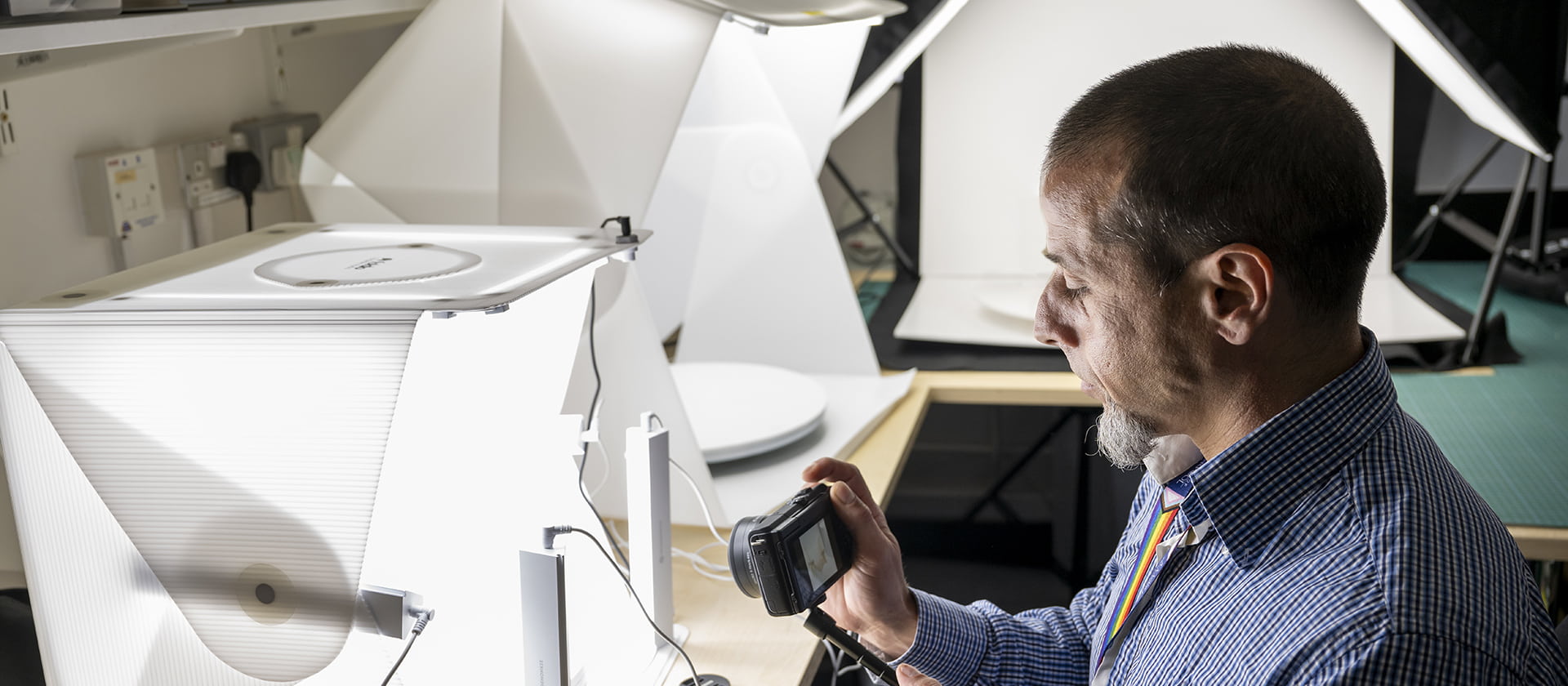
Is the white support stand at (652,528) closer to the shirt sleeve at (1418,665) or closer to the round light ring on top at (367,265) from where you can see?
the round light ring on top at (367,265)

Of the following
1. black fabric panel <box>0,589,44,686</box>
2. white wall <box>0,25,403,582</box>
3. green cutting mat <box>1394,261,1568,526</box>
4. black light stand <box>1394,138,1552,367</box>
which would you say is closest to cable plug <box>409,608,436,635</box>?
black fabric panel <box>0,589,44,686</box>

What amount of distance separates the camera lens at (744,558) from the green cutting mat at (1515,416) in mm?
983

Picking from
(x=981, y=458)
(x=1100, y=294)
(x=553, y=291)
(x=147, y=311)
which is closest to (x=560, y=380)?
(x=553, y=291)

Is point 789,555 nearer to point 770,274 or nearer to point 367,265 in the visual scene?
point 367,265

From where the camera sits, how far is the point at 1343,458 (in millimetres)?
695

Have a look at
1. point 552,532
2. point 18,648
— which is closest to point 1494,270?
point 552,532

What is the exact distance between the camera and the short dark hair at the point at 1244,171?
66 centimetres

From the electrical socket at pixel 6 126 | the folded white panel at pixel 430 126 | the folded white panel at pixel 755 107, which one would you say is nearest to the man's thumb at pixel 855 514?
the folded white panel at pixel 430 126

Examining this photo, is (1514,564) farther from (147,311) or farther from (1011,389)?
(1011,389)

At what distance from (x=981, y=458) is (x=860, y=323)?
584mm

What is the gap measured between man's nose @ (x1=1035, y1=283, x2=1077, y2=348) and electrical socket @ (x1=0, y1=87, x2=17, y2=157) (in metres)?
0.83

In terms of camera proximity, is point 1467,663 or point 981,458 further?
point 981,458

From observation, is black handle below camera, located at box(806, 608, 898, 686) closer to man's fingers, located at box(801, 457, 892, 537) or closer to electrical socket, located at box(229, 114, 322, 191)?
man's fingers, located at box(801, 457, 892, 537)

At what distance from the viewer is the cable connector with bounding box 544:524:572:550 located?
0.81 meters
